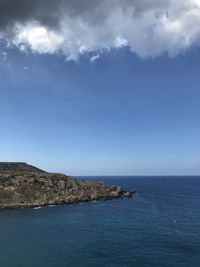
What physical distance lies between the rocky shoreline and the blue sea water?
39.1 feet

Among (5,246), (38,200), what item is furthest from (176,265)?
(38,200)

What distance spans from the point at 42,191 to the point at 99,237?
72170 mm

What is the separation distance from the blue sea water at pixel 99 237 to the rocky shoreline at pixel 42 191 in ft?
39.1

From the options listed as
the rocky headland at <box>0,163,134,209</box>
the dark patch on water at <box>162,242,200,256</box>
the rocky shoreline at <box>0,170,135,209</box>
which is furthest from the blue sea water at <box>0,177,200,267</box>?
the rocky headland at <box>0,163,134,209</box>

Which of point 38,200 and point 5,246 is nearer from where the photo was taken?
point 5,246

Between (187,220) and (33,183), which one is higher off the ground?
(33,183)

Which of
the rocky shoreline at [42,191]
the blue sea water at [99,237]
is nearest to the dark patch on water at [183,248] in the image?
the blue sea water at [99,237]

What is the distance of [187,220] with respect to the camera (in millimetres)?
125125

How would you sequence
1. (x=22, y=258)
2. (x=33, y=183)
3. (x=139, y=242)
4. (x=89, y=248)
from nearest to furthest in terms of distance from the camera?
1. (x=22, y=258)
2. (x=89, y=248)
3. (x=139, y=242)
4. (x=33, y=183)

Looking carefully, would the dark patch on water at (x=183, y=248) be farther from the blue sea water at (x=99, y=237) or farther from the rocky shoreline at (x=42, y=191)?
the rocky shoreline at (x=42, y=191)

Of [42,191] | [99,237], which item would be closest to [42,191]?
[42,191]

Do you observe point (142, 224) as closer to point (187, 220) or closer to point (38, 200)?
point (187, 220)

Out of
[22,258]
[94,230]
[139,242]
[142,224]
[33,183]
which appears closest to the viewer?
[22,258]

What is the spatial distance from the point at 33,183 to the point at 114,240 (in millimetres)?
81573
